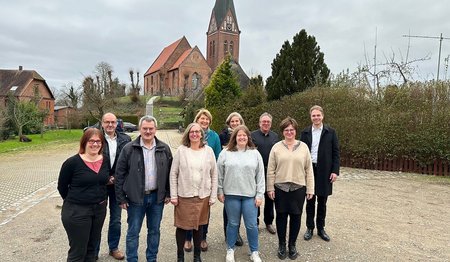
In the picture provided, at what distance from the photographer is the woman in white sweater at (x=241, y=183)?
12.8 feet

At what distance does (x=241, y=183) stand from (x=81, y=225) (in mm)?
1725

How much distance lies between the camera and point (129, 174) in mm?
3578

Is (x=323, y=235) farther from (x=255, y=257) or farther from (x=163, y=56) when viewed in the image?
(x=163, y=56)

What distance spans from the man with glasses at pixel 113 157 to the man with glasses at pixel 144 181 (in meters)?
0.30

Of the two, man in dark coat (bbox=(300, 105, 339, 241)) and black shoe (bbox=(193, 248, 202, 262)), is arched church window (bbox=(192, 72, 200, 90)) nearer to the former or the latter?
man in dark coat (bbox=(300, 105, 339, 241))

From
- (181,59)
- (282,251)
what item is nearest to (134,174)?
(282,251)

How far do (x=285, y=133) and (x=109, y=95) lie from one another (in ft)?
106

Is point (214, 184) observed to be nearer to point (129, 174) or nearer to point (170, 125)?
point (129, 174)

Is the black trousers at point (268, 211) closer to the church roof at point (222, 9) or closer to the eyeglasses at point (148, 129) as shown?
the eyeglasses at point (148, 129)

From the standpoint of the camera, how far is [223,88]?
20875 millimetres

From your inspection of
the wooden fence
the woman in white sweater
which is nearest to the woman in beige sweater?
the woman in white sweater

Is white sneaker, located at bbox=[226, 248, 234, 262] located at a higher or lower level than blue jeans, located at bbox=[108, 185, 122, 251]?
lower

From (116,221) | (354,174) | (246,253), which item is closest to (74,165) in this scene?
(116,221)

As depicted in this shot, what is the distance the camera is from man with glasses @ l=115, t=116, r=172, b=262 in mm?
3582
